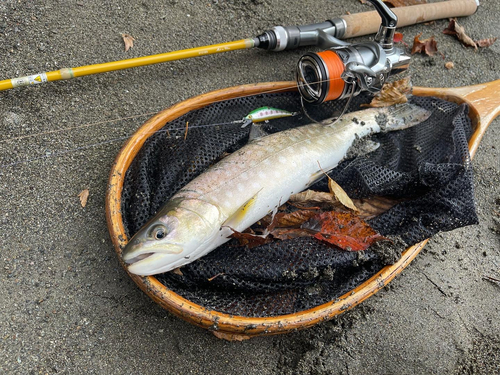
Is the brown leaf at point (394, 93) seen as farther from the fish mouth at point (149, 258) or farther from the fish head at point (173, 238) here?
the fish mouth at point (149, 258)

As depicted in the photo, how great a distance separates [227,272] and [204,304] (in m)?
0.21

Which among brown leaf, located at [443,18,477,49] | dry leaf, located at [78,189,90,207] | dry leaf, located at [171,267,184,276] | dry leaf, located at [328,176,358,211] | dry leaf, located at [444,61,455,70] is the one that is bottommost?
dry leaf, located at [78,189,90,207]

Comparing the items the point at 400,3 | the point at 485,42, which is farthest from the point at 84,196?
the point at 485,42

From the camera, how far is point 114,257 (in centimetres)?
261

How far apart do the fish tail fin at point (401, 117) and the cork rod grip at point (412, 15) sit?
97cm

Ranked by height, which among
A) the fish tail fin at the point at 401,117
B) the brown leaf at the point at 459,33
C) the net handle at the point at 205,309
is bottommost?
the net handle at the point at 205,309

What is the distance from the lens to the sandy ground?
7.86 ft

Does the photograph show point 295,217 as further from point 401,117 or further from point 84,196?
point 84,196

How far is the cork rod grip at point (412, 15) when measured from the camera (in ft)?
12.1

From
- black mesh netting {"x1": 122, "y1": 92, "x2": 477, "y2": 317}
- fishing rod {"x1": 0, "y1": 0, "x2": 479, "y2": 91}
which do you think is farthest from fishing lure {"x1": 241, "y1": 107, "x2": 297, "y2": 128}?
fishing rod {"x1": 0, "y1": 0, "x2": 479, "y2": 91}

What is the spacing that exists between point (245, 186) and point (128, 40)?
188cm

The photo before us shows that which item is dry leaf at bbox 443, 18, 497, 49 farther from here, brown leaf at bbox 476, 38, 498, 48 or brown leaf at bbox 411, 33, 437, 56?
brown leaf at bbox 411, 33, 437, 56

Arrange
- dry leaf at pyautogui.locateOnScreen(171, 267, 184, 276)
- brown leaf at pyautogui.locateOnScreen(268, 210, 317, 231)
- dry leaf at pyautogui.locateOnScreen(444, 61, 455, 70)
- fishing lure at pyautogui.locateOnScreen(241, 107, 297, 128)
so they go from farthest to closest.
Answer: dry leaf at pyautogui.locateOnScreen(444, 61, 455, 70) → fishing lure at pyautogui.locateOnScreen(241, 107, 297, 128) → brown leaf at pyautogui.locateOnScreen(268, 210, 317, 231) → dry leaf at pyautogui.locateOnScreen(171, 267, 184, 276)

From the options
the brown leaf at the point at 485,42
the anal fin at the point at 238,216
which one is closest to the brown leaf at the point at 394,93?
the anal fin at the point at 238,216
